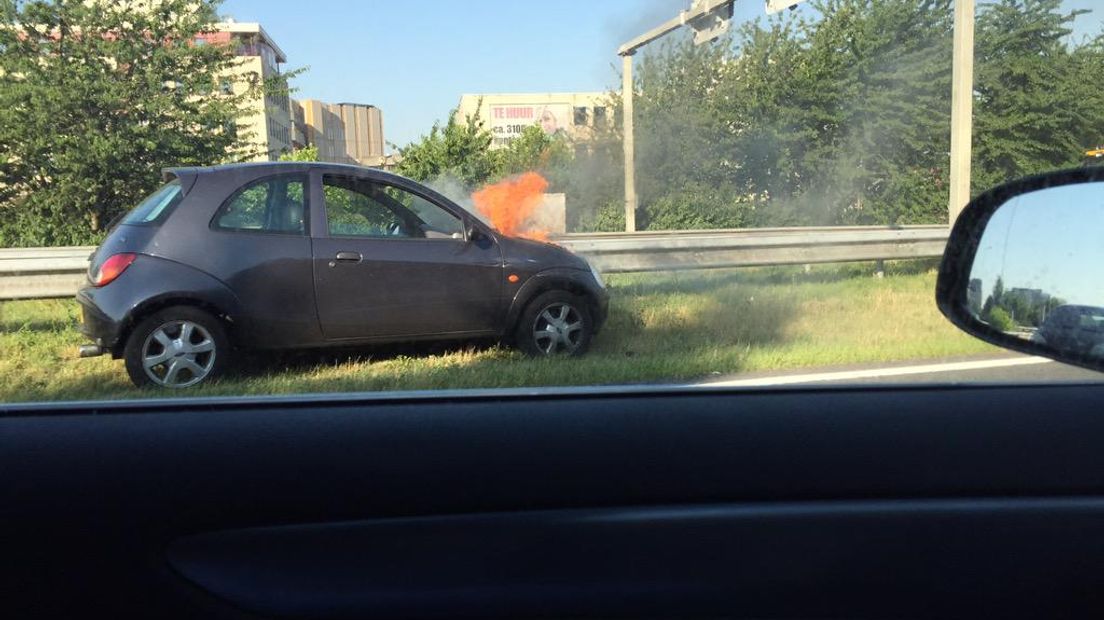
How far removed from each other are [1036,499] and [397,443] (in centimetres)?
130

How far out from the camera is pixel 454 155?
6.47 metres

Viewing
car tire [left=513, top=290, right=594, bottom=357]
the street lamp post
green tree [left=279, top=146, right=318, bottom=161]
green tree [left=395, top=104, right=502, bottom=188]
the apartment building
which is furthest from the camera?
green tree [left=395, top=104, right=502, bottom=188]

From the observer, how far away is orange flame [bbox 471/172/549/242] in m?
5.89

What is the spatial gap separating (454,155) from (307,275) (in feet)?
6.45

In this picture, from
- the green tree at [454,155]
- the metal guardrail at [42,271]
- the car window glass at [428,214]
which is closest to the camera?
the metal guardrail at [42,271]

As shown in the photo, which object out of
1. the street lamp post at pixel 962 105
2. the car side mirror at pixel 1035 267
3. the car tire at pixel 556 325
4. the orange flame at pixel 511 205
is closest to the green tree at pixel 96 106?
the orange flame at pixel 511 205

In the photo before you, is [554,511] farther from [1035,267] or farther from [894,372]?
[894,372]

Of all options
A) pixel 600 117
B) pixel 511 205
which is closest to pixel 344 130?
pixel 511 205

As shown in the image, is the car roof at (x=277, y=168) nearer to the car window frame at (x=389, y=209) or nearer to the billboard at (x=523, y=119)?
the car window frame at (x=389, y=209)

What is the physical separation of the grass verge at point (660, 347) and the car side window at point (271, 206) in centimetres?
86

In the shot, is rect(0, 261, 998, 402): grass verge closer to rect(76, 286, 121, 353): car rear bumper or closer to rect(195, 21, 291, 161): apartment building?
rect(76, 286, 121, 353): car rear bumper

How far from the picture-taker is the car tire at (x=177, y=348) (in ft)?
13.9

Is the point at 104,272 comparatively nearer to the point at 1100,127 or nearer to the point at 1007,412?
the point at 1007,412

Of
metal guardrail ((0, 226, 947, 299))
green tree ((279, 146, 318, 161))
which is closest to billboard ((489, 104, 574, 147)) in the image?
metal guardrail ((0, 226, 947, 299))
